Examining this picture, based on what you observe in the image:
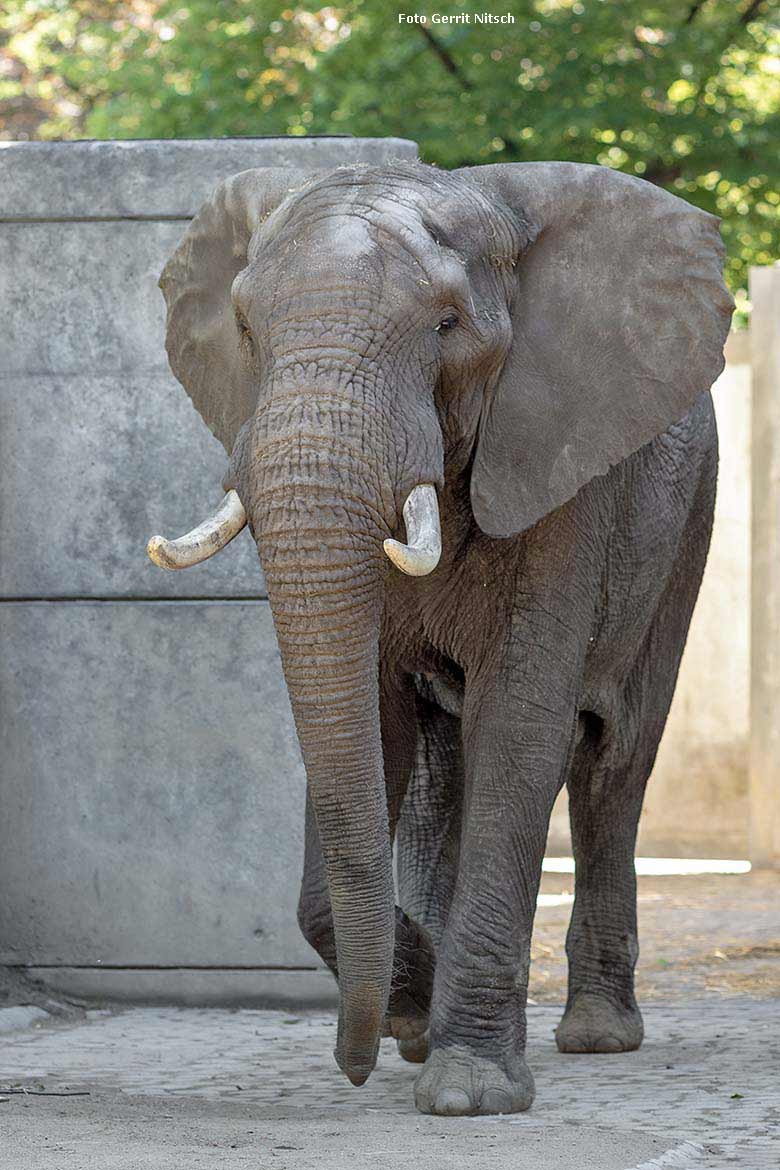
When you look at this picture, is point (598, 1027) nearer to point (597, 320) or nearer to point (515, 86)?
point (597, 320)

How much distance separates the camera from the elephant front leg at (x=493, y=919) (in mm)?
5938

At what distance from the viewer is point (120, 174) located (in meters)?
8.33

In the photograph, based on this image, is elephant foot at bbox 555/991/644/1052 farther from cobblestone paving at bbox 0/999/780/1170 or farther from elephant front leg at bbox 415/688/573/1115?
elephant front leg at bbox 415/688/573/1115

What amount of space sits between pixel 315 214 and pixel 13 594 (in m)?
3.12

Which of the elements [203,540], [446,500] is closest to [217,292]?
[446,500]

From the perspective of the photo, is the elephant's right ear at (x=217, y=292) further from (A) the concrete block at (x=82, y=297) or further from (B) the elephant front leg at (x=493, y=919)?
(A) the concrete block at (x=82, y=297)

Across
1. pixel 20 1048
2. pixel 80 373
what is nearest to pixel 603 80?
pixel 80 373

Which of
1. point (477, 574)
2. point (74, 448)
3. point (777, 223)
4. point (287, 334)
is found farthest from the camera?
point (777, 223)

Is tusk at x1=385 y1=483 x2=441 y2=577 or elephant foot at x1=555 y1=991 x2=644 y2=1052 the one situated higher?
tusk at x1=385 y1=483 x2=441 y2=577

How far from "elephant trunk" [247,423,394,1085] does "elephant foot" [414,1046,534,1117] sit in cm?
36

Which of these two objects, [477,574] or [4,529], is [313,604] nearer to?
[477,574]

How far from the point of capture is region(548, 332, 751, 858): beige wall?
14453 millimetres

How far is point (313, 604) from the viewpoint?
528 centimetres
